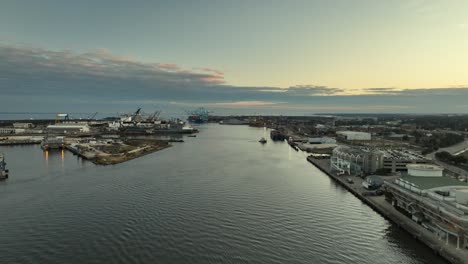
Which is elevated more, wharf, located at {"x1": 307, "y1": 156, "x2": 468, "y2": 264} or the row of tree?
the row of tree

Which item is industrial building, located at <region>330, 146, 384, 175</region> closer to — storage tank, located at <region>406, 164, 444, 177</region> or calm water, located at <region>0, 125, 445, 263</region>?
calm water, located at <region>0, 125, 445, 263</region>

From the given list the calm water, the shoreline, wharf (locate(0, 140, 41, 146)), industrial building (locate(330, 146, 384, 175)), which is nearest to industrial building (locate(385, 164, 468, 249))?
the calm water

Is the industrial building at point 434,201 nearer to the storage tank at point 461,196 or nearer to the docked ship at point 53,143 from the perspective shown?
the storage tank at point 461,196

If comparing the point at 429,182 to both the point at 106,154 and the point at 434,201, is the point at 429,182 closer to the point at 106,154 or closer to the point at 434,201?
the point at 434,201

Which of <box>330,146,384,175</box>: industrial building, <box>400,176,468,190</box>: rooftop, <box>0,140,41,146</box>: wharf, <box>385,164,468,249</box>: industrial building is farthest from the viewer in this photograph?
<box>0,140,41,146</box>: wharf

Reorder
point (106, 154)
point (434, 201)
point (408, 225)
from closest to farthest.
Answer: point (434, 201) < point (408, 225) < point (106, 154)

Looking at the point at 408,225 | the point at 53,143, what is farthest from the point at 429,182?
the point at 53,143

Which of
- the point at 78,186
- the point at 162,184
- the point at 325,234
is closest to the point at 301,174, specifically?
the point at 162,184

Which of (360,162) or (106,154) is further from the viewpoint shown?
(106,154)
